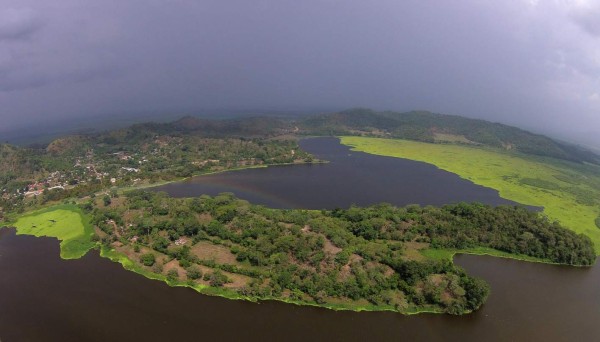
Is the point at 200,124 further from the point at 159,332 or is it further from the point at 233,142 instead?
the point at 159,332

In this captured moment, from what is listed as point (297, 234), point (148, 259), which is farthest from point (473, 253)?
point (148, 259)

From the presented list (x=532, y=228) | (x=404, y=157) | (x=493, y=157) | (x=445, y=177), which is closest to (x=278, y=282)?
(x=532, y=228)

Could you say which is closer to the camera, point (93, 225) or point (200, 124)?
point (93, 225)

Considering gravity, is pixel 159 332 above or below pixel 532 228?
below

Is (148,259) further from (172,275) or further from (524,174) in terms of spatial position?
(524,174)

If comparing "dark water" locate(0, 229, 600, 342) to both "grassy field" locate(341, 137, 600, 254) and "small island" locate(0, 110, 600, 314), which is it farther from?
"grassy field" locate(341, 137, 600, 254)

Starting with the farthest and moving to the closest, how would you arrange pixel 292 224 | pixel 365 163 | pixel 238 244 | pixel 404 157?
pixel 404 157, pixel 365 163, pixel 292 224, pixel 238 244

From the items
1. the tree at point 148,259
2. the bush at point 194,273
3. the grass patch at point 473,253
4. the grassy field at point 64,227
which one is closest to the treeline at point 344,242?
the bush at point 194,273
